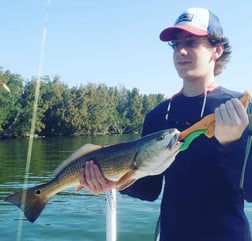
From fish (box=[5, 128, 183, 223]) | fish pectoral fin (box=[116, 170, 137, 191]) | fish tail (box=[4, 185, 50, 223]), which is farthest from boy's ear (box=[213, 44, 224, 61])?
fish tail (box=[4, 185, 50, 223])

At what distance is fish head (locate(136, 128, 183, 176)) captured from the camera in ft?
8.36

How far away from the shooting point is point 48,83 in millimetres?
86562

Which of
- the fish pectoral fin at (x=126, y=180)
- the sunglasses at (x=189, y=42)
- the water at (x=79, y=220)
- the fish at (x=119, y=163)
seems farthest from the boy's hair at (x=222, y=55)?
the water at (x=79, y=220)

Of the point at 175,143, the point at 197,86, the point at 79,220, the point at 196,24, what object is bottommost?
the point at 79,220

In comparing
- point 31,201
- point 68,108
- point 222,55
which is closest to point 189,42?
point 222,55

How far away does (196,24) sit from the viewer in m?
2.76

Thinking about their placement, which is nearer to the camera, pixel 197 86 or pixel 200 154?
pixel 200 154

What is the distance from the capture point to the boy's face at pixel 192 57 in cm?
273

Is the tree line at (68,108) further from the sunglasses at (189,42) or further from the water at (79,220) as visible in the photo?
the sunglasses at (189,42)

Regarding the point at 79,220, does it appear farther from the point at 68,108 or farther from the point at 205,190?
the point at 68,108

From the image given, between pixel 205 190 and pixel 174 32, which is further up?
pixel 174 32

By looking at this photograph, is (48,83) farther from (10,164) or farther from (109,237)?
(109,237)

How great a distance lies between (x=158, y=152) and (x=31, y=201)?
976 millimetres

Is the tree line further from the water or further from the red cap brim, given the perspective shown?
the red cap brim
